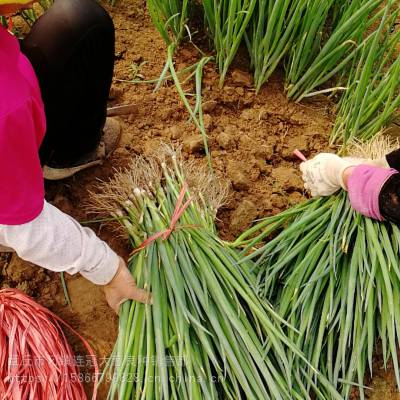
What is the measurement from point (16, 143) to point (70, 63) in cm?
47

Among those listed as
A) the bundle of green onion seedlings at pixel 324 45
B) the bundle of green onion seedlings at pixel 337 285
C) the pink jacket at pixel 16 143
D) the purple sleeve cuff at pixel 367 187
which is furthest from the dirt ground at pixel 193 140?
the pink jacket at pixel 16 143

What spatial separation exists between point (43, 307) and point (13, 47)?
29.9 inches

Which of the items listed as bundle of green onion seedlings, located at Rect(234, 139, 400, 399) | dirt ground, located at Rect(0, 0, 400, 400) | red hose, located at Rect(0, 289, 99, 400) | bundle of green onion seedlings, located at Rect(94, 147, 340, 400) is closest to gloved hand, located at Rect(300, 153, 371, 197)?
bundle of green onion seedlings, located at Rect(234, 139, 400, 399)

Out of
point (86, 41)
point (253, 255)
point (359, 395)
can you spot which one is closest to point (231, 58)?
point (86, 41)

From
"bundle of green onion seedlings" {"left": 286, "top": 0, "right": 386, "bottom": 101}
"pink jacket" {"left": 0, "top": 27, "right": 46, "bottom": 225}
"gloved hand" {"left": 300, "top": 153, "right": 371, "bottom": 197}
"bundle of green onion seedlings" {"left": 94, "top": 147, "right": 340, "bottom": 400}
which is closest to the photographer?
"pink jacket" {"left": 0, "top": 27, "right": 46, "bottom": 225}

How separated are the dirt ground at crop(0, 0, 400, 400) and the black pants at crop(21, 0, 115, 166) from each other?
256mm

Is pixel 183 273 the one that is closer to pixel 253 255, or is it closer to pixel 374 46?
pixel 253 255

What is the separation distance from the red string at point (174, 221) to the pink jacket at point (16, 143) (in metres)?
0.41

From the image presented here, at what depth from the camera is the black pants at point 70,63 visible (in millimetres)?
1440

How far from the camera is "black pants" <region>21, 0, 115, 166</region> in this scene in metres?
1.44

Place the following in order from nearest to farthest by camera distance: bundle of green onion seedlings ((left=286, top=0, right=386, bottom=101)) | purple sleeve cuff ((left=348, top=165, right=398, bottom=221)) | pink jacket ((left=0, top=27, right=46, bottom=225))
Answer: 1. pink jacket ((left=0, top=27, right=46, bottom=225))
2. purple sleeve cuff ((left=348, top=165, right=398, bottom=221))
3. bundle of green onion seedlings ((left=286, top=0, right=386, bottom=101))

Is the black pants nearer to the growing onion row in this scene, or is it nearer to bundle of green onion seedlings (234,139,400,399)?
bundle of green onion seedlings (234,139,400,399)

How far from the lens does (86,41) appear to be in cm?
146

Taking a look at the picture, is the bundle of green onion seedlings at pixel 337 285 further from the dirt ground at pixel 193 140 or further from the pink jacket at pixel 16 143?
the pink jacket at pixel 16 143
